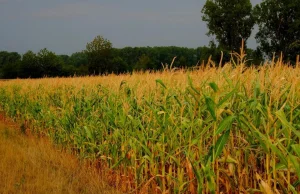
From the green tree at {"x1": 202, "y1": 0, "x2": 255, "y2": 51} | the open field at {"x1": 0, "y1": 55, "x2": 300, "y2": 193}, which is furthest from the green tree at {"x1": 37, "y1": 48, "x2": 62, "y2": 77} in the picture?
the open field at {"x1": 0, "y1": 55, "x2": 300, "y2": 193}

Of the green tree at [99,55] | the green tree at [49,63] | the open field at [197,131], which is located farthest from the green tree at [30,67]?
the open field at [197,131]

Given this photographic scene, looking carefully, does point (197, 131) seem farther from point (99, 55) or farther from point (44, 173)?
point (99, 55)

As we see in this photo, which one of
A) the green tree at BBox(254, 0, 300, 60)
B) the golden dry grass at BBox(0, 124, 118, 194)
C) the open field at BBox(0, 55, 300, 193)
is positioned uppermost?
the green tree at BBox(254, 0, 300, 60)

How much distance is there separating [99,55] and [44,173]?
69.1 m

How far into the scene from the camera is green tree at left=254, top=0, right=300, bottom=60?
41219 mm

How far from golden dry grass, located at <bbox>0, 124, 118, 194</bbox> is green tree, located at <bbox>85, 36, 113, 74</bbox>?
213 ft

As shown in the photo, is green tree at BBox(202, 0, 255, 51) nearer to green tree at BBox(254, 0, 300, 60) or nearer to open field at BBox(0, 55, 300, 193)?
green tree at BBox(254, 0, 300, 60)

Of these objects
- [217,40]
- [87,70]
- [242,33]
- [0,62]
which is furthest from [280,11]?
[0,62]

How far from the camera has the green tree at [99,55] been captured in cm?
7281

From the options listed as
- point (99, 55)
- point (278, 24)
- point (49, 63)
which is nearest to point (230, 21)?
point (278, 24)

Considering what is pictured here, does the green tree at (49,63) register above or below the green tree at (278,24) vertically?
below

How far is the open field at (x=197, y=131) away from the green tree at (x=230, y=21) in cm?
3704

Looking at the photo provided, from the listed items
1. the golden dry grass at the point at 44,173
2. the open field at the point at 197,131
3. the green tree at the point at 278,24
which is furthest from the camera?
the green tree at the point at 278,24

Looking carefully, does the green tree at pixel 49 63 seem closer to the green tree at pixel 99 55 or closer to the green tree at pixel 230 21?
the green tree at pixel 99 55
